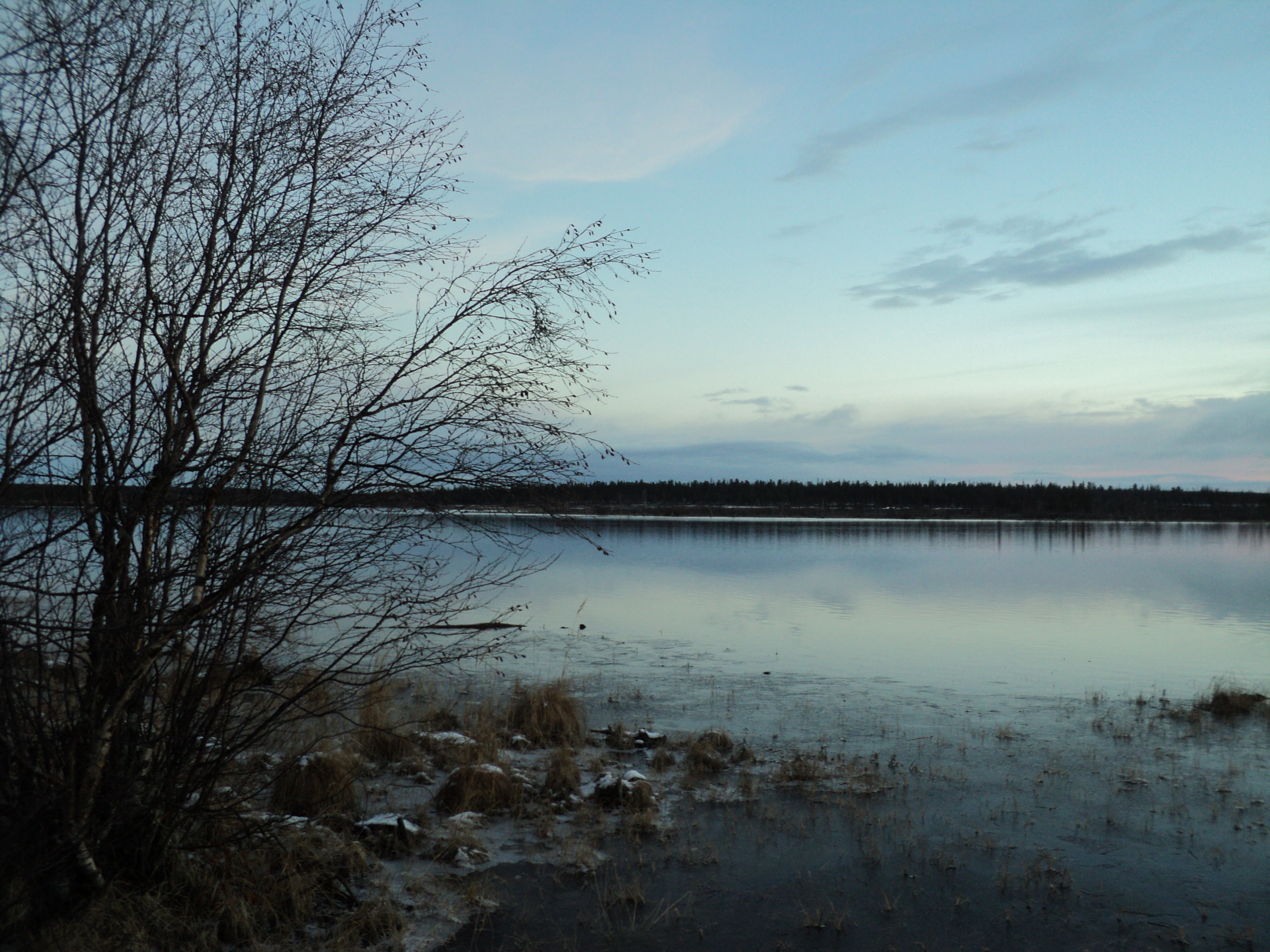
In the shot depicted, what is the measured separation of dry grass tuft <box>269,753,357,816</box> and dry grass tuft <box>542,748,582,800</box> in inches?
73.4

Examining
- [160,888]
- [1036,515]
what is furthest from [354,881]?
[1036,515]

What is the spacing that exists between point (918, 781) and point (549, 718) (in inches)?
175

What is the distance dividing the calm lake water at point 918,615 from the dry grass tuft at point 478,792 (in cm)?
271

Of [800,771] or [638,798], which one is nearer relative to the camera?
[638,798]

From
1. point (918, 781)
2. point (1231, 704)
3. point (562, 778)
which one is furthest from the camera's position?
point (1231, 704)

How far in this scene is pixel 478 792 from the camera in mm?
8289

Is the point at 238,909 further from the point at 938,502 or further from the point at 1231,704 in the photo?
the point at 938,502

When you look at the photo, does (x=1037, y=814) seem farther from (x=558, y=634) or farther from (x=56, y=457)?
(x=558, y=634)

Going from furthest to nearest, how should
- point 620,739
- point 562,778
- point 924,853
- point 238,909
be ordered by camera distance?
point 620,739 → point 562,778 → point 924,853 → point 238,909

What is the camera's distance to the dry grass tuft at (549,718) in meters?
10.7

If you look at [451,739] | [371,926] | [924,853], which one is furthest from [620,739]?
[371,926]

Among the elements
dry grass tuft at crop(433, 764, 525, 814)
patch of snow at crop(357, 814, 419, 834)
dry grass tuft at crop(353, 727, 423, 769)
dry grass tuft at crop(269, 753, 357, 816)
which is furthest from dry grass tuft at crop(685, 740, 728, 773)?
dry grass tuft at crop(269, 753, 357, 816)

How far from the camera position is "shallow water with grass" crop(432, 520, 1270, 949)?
21.1 feet

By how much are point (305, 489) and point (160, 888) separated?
2.68m
